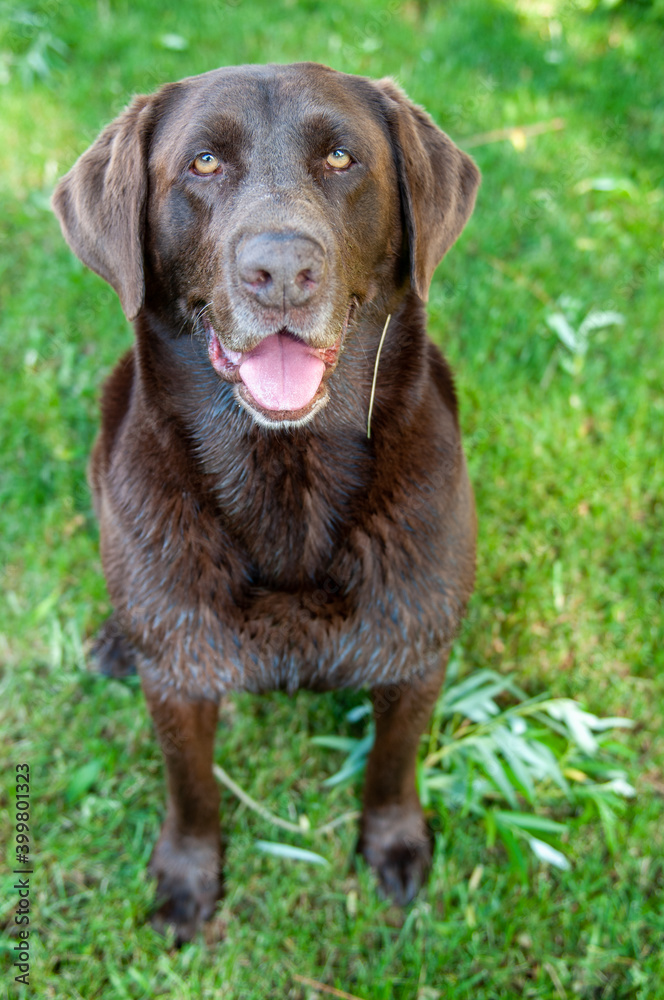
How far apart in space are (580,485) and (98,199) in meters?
1.96

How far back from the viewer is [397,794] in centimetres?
229

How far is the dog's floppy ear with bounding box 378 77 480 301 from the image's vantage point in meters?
1.90

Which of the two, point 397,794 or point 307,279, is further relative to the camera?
point 397,794

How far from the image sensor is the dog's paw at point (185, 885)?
2.21m

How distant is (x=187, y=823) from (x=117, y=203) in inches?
62.0

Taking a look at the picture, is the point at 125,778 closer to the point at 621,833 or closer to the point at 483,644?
the point at 483,644

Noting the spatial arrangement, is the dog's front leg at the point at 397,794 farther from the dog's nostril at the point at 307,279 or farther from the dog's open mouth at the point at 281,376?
the dog's nostril at the point at 307,279

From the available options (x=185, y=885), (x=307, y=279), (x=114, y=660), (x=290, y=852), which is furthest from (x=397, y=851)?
(x=307, y=279)

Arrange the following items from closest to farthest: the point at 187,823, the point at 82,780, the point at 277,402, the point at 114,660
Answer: the point at 277,402 → the point at 187,823 → the point at 82,780 → the point at 114,660

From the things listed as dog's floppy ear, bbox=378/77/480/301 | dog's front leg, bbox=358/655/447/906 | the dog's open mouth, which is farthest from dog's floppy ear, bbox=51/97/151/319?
dog's front leg, bbox=358/655/447/906

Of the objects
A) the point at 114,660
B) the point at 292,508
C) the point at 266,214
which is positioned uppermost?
the point at 266,214

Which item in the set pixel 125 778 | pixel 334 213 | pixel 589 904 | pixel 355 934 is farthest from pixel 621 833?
pixel 334 213

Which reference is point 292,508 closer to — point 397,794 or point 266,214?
point 266,214

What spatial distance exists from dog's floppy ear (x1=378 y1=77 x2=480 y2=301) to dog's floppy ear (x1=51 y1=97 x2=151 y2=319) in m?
0.58
